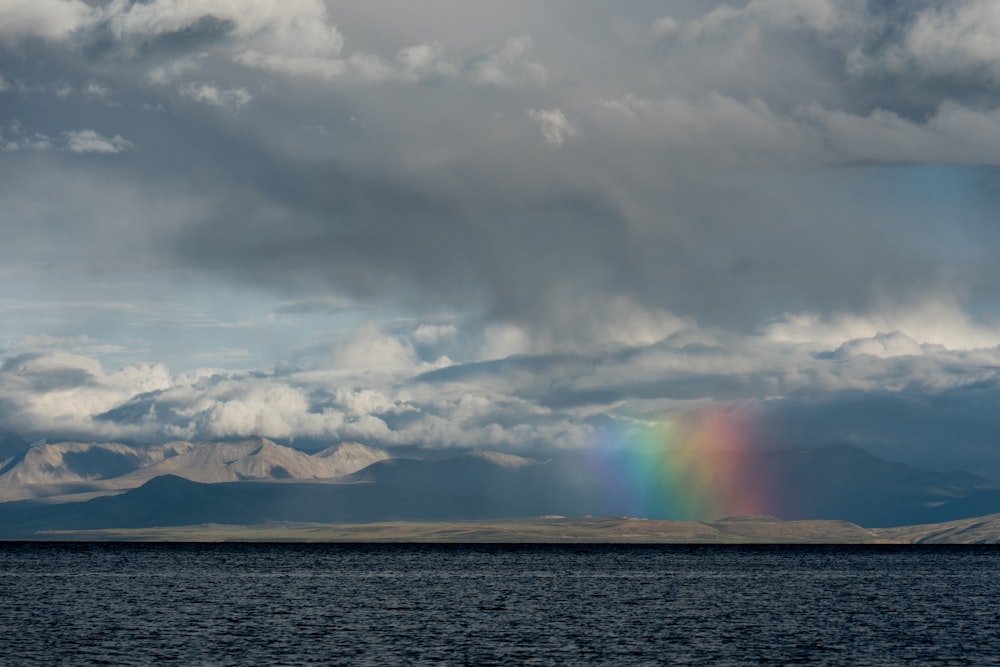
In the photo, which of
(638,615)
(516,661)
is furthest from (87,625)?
(638,615)

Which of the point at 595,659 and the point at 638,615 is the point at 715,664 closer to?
the point at 595,659

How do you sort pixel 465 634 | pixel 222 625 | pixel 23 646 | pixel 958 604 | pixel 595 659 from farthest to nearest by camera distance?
pixel 958 604, pixel 222 625, pixel 465 634, pixel 23 646, pixel 595 659

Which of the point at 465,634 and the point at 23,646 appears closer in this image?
the point at 23,646

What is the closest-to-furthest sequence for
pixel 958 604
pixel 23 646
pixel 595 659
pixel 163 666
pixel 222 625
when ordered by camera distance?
pixel 163 666 < pixel 595 659 < pixel 23 646 < pixel 222 625 < pixel 958 604

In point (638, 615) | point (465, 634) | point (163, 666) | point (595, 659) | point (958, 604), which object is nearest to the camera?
point (163, 666)

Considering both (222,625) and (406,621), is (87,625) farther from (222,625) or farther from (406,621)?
(406,621)

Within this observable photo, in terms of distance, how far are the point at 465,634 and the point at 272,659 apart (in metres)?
28.2

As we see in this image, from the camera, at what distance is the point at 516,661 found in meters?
106

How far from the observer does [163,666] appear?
101m

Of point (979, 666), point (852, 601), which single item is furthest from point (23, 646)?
point (852, 601)

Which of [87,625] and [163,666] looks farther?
[87,625]

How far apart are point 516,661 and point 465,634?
23.0 metres

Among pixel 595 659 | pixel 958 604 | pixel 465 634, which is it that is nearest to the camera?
pixel 595 659

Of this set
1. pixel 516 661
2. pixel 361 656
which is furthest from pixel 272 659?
pixel 516 661
